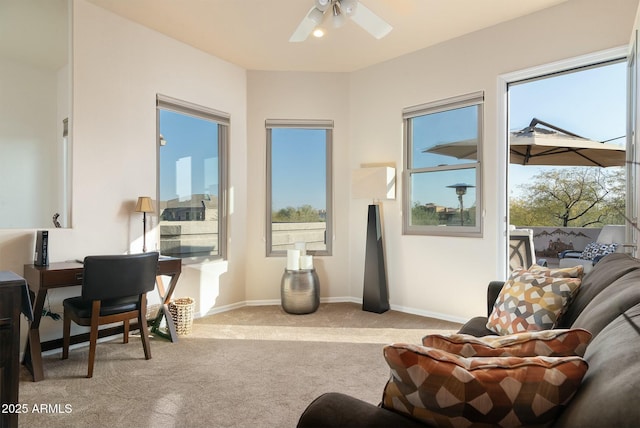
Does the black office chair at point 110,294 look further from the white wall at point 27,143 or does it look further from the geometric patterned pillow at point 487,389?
the geometric patterned pillow at point 487,389

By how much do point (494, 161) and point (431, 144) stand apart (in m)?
0.74

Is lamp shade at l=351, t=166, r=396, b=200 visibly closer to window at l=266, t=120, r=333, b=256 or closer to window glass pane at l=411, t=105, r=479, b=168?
window glass pane at l=411, t=105, r=479, b=168

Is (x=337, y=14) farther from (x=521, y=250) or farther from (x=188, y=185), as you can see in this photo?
(x=521, y=250)

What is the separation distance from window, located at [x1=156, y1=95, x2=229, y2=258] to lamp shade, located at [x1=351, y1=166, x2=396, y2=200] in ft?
5.03


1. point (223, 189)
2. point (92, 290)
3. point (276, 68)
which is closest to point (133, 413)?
point (92, 290)

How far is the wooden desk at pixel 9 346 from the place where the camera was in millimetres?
1781

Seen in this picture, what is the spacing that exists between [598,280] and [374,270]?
277cm

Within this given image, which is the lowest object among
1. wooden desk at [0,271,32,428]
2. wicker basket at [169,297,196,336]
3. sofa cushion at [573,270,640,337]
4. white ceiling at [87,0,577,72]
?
wicker basket at [169,297,196,336]

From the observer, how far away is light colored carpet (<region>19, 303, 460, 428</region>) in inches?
80.7

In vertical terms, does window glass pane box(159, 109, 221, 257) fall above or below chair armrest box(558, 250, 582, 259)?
above

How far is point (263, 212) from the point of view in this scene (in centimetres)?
468

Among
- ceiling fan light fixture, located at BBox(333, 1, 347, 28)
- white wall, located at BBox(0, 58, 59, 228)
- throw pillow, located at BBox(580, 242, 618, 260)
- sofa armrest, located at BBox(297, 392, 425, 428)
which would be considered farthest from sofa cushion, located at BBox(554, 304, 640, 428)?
white wall, located at BBox(0, 58, 59, 228)

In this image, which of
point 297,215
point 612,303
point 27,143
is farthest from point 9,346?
point 297,215

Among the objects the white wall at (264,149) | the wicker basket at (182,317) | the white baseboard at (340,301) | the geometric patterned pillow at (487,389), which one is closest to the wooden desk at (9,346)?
the wicker basket at (182,317)
